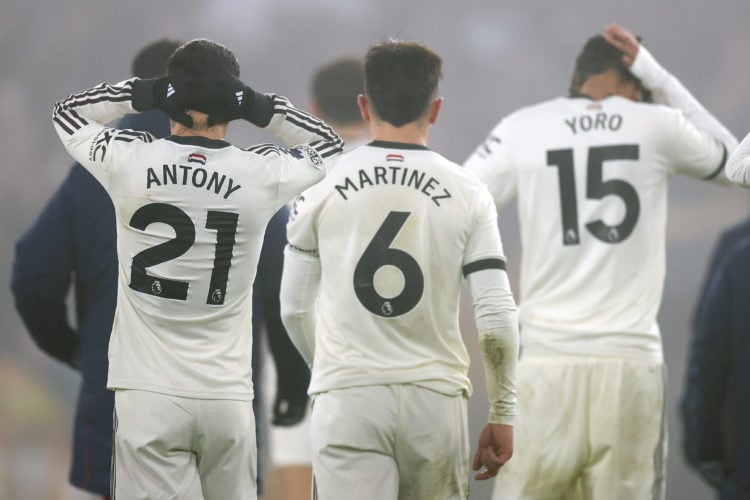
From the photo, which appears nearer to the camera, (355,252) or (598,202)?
(355,252)

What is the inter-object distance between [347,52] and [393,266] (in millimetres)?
3803

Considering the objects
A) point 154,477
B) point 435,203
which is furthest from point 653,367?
point 154,477

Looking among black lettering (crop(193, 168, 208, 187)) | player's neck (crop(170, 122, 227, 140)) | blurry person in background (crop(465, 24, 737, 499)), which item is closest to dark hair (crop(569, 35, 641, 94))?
blurry person in background (crop(465, 24, 737, 499))

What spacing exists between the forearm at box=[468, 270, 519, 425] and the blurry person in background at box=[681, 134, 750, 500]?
5.08ft

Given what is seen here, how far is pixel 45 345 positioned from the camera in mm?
4348

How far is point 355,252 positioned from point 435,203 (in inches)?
10.4

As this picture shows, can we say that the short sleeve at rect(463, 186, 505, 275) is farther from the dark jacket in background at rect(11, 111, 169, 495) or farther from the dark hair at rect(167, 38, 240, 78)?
the dark jacket in background at rect(11, 111, 169, 495)

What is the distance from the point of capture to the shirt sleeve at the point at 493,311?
3.54m

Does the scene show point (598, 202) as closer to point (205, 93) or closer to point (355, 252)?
point (355, 252)

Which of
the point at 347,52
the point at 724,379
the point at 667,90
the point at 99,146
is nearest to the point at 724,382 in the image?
the point at 724,379

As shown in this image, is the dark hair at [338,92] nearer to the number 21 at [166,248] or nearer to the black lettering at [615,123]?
the black lettering at [615,123]

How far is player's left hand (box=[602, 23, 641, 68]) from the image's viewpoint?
4598mm

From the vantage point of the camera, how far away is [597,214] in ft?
14.5

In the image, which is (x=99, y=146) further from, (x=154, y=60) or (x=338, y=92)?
(x=338, y=92)
